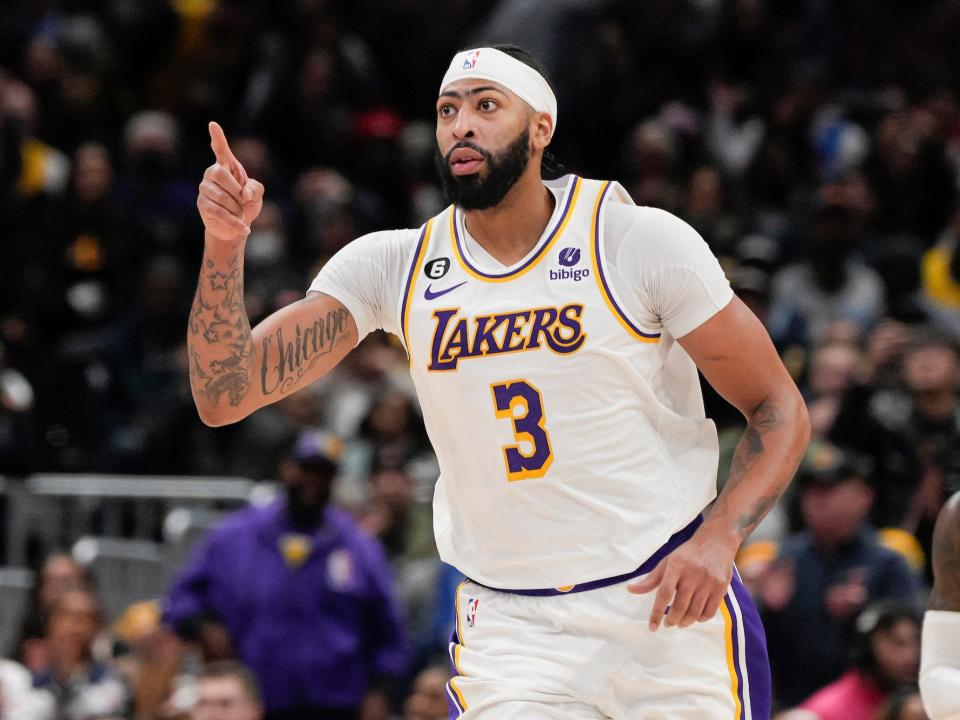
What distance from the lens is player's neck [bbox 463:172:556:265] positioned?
17.7 feet

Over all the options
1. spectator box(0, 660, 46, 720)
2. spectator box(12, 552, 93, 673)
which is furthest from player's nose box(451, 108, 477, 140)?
spectator box(12, 552, 93, 673)

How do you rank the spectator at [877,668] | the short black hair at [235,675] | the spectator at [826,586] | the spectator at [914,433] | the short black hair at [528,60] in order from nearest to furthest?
the short black hair at [528,60] → the spectator at [877,668] → the short black hair at [235,675] → the spectator at [826,586] → the spectator at [914,433]

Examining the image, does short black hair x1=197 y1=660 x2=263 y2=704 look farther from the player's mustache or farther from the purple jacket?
the player's mustache

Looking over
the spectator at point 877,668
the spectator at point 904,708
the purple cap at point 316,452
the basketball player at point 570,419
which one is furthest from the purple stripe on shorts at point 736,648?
the purple cap at point 316,452

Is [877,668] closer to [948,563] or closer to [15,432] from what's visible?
[948,563]

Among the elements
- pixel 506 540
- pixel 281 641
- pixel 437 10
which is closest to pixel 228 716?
pixel 281 641

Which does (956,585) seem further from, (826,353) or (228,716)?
(826,353)

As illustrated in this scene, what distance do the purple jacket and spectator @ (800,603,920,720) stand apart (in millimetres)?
2785

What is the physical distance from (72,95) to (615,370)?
10.5 meters

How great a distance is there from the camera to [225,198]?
5012mm

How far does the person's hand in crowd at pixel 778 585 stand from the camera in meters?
8.63

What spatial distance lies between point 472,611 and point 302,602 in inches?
185

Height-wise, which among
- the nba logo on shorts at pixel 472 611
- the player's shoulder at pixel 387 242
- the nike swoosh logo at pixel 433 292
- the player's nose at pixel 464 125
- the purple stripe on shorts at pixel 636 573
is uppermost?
the player's nose at pixel 464 125

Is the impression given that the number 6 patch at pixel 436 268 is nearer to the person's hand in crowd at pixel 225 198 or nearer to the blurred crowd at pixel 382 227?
the person's hand in crowd at pixel 225 198
